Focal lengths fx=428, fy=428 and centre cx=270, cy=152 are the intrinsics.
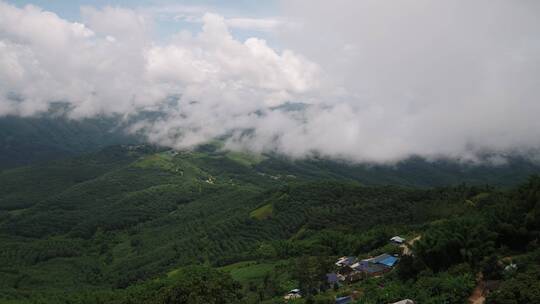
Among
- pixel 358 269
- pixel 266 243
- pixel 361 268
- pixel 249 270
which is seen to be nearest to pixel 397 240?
pixel 361 268

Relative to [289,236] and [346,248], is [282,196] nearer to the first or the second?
[289,236]

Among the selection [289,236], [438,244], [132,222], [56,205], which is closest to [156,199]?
[132,222]

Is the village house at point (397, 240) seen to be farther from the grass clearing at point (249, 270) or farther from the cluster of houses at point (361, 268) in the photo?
the grass clearing at point (249, 270)

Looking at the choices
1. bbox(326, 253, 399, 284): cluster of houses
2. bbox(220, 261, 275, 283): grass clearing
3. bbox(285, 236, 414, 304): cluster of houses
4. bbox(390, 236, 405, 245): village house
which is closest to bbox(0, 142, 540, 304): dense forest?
bbox(220, 261, 275, 283): grass clearing

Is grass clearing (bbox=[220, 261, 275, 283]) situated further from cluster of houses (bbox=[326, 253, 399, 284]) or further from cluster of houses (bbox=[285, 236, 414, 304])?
cluster of houses (bbox=[326, 253, 399, 284])

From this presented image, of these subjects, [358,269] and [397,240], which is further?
[397,240]

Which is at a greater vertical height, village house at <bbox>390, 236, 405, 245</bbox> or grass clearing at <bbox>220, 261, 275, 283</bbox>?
village house at <bbox>390, 236, 405, 245</bbox>

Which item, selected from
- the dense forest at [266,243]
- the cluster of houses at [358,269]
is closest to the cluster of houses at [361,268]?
the cluster of houses at [358,269]

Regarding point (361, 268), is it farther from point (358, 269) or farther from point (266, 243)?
point (266, 243)
